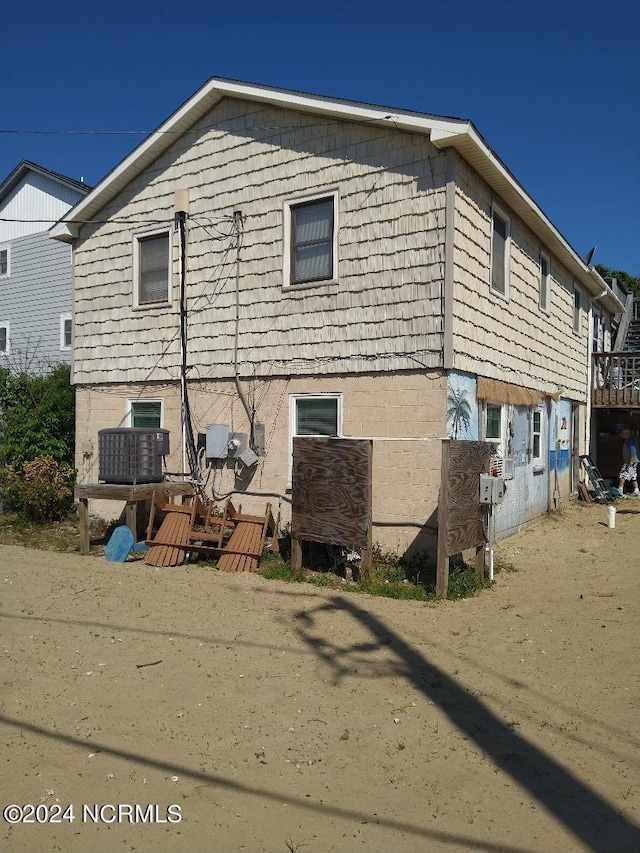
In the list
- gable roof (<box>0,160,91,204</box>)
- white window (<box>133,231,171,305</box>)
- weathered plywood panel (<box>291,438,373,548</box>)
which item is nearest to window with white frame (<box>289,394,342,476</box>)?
weathered plywood panel (<box>291,438,373,548</box>)

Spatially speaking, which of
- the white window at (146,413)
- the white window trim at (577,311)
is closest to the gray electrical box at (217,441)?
the white window at (146,413)

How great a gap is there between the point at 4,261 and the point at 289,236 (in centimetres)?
1508

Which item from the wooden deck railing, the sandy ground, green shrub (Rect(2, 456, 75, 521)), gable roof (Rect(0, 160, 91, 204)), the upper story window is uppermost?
gable roof (Rect(0, 160, 91, 204))

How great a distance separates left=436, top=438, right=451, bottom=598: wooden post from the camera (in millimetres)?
7191

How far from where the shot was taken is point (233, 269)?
34.8 feet

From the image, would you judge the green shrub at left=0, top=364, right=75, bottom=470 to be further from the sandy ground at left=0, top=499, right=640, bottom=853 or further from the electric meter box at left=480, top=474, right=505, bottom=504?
the electric meter box at left=480, top=474, right=505, bottom=504

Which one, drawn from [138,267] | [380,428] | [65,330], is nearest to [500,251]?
[380,428]

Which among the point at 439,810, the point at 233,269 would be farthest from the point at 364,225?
the point at 439,810

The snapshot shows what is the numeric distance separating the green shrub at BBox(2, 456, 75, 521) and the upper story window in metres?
11.2

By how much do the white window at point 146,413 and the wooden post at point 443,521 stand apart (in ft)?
19.6

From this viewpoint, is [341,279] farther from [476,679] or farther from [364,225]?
Answer: [476,679]

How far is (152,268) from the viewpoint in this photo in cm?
1176

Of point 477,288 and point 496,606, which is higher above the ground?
point 477,288

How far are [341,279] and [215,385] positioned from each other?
Answer: 2.88 m
